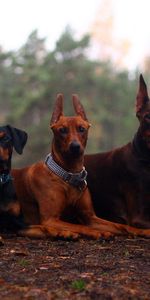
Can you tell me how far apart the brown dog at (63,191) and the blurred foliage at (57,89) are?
24.2m

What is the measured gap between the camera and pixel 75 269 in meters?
4.60

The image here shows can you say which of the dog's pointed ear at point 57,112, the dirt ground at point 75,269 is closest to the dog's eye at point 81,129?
the dog's pointed ear at point 57,112

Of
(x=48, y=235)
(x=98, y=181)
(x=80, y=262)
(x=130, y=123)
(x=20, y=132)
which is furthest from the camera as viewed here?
(x=130, y=123)

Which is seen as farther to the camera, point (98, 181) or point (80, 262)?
point (98, 181)

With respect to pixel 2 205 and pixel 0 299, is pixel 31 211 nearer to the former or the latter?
pixel 2 205

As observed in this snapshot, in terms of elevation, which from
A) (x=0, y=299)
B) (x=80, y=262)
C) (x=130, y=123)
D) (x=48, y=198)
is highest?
(x=130, y=123)

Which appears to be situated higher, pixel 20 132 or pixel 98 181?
pixel 20 132

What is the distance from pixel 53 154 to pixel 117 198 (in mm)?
1059

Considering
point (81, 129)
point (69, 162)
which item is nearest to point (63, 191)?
point (69, 162)

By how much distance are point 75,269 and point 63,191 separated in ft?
7.17

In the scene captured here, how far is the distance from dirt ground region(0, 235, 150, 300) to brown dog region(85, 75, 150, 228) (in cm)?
70

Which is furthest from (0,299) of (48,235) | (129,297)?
(48,235)

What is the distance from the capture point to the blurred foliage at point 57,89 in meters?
32.4

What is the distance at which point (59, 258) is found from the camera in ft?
16.8
